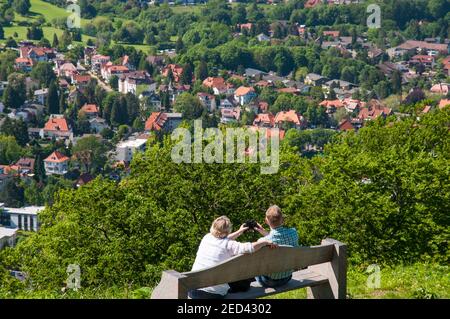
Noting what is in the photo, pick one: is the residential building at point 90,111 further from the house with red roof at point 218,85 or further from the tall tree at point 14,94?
the house with red roof at point 218,85

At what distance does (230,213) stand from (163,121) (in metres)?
57.3

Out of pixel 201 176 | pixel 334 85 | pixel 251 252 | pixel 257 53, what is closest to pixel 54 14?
pixel 257 53

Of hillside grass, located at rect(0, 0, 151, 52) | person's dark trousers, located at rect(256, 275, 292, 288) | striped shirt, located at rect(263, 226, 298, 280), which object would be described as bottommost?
hillside grass, located at rect(0, 0, 151, 52)

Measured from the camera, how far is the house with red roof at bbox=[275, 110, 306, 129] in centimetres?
6875

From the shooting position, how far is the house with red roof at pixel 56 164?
188ft

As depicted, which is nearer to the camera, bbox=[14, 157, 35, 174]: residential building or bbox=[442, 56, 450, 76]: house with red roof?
bbox=[14, 157, 35, 174]: residential building

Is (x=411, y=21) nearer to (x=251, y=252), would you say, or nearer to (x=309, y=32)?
(x=309, y=32)

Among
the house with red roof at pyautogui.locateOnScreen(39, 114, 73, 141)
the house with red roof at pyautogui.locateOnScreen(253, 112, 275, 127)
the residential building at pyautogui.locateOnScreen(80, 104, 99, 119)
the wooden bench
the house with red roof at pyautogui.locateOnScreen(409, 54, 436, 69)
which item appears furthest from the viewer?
the house with red roof at pyautogui.locateOnScreen(409, 54, 436, 69)

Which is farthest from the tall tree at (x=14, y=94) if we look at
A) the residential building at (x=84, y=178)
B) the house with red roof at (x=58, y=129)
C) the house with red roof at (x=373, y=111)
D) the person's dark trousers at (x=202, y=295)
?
the person's dark trousers at (x=202, y=295)

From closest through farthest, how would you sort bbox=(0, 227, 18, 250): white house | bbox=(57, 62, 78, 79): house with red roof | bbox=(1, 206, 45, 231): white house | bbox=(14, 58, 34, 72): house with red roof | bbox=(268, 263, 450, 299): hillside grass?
bbox=(268, 263, 450, 299): hillside grass
bbox=(0, 227, 18, 250): white house
bbox=(1, 206, 45, 231): white house
bbox=(57, 62, 78, 79): house with red roof
bbox=(14, 58, 34, 72): house with red roof

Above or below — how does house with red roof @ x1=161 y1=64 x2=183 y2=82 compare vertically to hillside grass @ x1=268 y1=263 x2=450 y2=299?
below

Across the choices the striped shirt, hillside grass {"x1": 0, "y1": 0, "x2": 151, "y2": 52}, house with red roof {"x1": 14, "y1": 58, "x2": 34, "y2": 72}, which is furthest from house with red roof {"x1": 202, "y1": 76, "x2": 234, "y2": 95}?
the striped shirt

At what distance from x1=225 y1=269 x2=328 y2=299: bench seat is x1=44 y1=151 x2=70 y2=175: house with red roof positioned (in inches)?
2087

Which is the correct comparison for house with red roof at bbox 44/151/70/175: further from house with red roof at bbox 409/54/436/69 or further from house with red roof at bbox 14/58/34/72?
house with red roof at bbox 409/54/436/69
